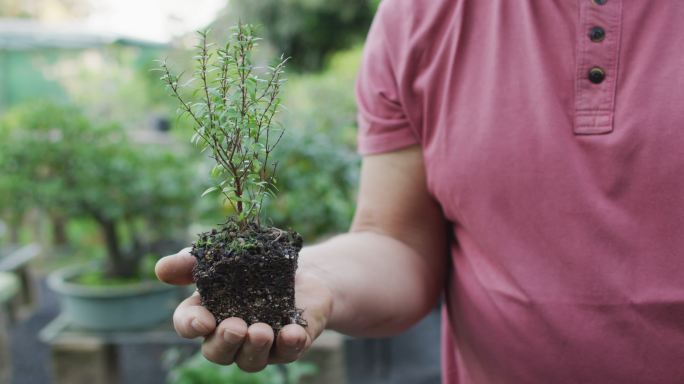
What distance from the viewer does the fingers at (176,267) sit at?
3.54 feet

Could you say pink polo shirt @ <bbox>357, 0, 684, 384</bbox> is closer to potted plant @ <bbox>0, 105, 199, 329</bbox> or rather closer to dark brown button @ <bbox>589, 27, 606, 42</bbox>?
dark brown button @ <bbox>589, 27, 606, 42</bbox>

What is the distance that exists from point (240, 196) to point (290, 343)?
0.93 ft

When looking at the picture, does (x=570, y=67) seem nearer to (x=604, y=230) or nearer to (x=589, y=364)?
(x=604, y=230)

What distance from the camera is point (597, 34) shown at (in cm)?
126

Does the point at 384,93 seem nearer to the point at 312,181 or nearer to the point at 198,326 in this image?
the point at 198,326

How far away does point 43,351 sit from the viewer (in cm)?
563

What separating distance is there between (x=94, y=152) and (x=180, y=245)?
1.40 meters

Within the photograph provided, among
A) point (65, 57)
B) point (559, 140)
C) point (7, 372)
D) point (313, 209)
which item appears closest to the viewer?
point (559, 140)

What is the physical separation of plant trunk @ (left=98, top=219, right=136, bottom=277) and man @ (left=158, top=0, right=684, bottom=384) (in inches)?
107

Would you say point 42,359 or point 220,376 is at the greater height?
point 220,376

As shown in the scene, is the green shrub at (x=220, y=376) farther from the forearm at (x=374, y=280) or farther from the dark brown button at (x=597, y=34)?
the dark brown button at (x=597, y=34)

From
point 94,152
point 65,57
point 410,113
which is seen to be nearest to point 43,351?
point 94,152

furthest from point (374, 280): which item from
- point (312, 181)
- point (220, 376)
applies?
point (312, 181)

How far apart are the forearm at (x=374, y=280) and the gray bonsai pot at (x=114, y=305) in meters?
2.40
